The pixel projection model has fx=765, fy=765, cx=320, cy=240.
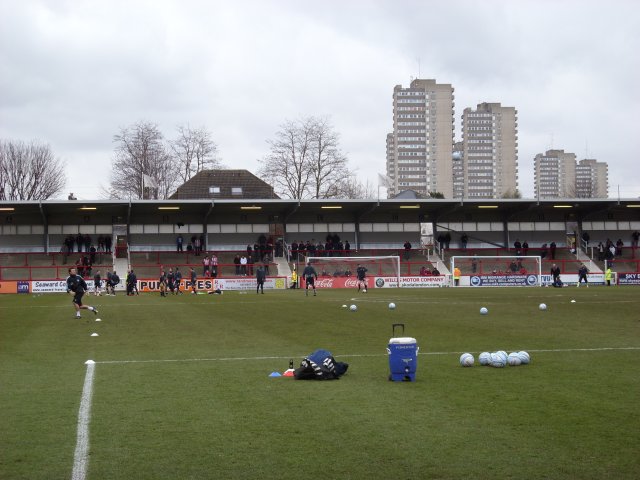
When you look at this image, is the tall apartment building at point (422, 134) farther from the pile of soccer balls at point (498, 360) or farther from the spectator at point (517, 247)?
the pile of soccer balls at point (498, 360)

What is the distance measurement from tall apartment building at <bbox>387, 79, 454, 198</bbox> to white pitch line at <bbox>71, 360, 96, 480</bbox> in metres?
175

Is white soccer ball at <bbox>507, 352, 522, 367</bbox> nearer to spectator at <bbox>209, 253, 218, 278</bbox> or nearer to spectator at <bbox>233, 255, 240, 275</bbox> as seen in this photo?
spectator at <bbox>209, 253, 218, 278</bbox>

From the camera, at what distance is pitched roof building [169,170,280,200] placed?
8569 cm

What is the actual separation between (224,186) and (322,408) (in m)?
79.7

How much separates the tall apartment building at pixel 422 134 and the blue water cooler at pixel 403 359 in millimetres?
173875

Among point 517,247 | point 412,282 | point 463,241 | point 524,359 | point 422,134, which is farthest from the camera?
point 422,134

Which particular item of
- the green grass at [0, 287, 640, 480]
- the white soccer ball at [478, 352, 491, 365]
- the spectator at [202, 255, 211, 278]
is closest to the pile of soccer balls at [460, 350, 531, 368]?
the white soccer ball at [478, 352, 491, 365]

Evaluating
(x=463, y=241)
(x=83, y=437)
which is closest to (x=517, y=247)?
(x=463, y=241)

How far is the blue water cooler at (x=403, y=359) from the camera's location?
12156mm

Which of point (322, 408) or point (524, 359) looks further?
point (524, 359)

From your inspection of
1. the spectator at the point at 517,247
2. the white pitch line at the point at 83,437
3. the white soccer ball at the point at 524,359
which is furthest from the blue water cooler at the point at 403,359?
the spectator at the point at 517,247

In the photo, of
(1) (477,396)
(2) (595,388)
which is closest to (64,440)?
(1) (477,396)

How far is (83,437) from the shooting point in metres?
8.44

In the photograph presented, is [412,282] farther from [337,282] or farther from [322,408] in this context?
[322,408]
